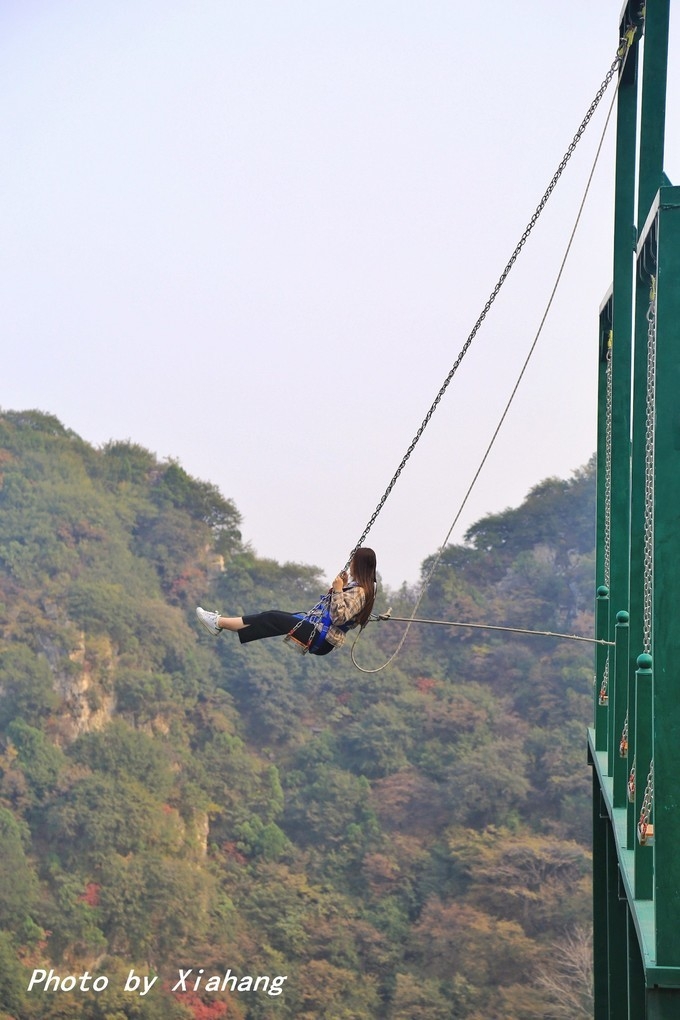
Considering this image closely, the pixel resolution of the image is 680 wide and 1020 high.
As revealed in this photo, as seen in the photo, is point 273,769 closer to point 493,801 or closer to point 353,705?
point 353,705

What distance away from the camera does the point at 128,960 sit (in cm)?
2075

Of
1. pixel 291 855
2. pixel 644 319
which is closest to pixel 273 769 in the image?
pixel 291 855

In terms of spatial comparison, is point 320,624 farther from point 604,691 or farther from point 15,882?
point 15,882

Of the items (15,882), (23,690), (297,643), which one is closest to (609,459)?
(297,643)

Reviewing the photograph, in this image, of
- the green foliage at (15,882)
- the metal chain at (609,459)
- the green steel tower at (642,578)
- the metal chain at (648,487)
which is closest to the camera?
the green steel tower at (642,578)

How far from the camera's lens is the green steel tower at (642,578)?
2.65 metres

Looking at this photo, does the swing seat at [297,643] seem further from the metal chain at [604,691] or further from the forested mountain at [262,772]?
the forested mountain at [262,772]

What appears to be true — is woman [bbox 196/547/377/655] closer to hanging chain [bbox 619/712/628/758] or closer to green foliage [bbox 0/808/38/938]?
hanging chain [bbox 619/712/628/758]

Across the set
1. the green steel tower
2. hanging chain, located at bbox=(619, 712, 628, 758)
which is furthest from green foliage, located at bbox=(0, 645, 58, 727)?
hanging chain, located at bbox=(619, 712, 628, 758)

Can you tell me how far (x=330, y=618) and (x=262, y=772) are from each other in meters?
20.0

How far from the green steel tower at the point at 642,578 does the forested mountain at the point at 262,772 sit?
1636cm

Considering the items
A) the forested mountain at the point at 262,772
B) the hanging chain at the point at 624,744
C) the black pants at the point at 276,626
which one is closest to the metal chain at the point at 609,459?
the hanging chain at the point at 624,744

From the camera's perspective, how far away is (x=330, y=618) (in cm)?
504

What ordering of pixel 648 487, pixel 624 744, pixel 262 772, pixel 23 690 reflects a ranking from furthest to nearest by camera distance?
pixel 262 772 < pixel 23 690 < pixel 624 744 < pixel 648 487
